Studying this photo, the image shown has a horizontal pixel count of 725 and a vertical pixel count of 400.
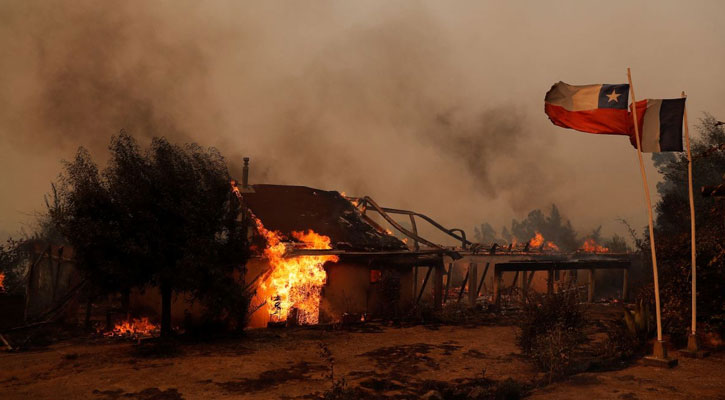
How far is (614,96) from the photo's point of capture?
11672 mm

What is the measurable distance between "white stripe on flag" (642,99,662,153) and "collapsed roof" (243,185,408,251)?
34.8 ft

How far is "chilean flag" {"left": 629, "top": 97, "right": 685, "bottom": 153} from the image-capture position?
442 inches

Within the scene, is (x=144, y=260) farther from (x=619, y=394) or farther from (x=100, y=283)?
(x=619, y=394)

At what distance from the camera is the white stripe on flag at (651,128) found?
1139 cm

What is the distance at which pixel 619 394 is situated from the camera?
339 inches

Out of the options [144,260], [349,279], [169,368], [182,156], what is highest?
[182,156]

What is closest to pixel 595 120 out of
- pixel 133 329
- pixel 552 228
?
pixel 133 329

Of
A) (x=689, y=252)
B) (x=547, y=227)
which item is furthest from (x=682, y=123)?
(x=547, y=227)

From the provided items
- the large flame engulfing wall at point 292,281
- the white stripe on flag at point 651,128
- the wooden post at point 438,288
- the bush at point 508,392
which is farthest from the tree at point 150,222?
the white stripe on flag at point 651,128

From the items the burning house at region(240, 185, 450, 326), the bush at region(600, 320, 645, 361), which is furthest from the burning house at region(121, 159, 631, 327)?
the bush at region(600, 320, 645, 361)

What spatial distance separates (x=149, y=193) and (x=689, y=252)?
14965 mm

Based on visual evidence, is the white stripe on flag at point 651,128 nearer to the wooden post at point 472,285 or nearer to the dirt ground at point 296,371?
the dirt ground at point 296,371

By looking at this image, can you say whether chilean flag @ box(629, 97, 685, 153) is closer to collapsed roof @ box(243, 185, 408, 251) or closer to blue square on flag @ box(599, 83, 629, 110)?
blue square on flag @ box(599, 83, 629, 110)

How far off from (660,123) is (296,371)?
34.9 feet
